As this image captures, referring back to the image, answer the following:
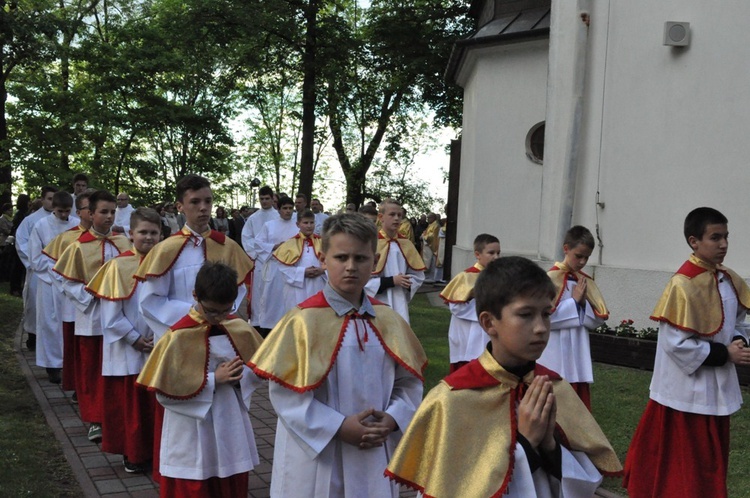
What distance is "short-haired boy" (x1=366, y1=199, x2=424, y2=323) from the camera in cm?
955

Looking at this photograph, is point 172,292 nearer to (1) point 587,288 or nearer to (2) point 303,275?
(1) point 587,288

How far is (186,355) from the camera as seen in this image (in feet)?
16.1

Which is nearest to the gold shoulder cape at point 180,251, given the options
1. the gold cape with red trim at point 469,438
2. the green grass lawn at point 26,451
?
the green grass lawn at point 26,451

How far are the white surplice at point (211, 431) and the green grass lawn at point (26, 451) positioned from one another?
1674mm

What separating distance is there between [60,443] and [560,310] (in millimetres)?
4449

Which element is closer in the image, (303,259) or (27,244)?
(27,244)

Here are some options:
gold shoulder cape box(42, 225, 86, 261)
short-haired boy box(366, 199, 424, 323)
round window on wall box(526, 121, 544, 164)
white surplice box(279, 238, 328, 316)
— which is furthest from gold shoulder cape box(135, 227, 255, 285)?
round window on wall box(526, 121, 544, 164)

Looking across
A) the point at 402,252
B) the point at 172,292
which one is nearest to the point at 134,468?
the point at 172,292

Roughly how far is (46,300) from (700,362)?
314 inches

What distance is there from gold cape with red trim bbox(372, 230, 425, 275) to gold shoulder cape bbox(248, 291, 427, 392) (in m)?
6.00

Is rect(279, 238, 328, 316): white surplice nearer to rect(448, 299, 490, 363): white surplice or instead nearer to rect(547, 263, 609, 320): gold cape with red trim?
rect(448, 299, 490, 363): white surplice

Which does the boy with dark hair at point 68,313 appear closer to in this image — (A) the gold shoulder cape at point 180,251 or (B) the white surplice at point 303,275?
(A) the gold shoulder cape at point 180,251

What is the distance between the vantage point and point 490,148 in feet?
59.7

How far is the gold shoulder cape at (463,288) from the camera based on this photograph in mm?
8297
